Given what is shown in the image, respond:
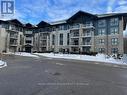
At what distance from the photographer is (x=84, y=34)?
52312mm

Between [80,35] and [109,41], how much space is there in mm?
10256

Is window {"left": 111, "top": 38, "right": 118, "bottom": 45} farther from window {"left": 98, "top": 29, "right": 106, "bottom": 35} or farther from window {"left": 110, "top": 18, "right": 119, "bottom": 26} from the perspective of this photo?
window {"left": 110, "top": 18, "right": 119, "bottom": 26}

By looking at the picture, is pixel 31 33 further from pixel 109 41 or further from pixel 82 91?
pixel 82 91

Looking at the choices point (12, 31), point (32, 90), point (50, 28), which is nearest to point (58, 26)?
point (50, 28)

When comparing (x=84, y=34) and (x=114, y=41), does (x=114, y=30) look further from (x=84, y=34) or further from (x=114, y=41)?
(x=84, y=34)

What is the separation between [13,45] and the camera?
64.7 m

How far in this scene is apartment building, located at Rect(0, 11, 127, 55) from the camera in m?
46.6

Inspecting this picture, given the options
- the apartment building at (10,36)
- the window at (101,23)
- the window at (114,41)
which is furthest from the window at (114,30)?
the apartment building at (10,36)

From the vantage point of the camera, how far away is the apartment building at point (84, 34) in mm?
46625

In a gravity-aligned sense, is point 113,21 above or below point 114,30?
above

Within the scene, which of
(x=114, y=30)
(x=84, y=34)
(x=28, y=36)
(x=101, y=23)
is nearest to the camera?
(x=114, y=30)

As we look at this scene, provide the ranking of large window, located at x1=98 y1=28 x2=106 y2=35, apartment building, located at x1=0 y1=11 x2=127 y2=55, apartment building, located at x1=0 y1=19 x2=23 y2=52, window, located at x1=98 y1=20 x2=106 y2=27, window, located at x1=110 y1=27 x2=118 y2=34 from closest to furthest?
apartment building, located at x1=0 y1=11 x2=127 y2=55, window, located at x1=110 y1=27 x2=118 y2=34, large window, located at x1=98 y1=28 x2=106 y2=35, window, located at x1=98 y1=20 x2=106 y2=27, apartment building, located at x1=0 y1=19 x2=23 y2=52

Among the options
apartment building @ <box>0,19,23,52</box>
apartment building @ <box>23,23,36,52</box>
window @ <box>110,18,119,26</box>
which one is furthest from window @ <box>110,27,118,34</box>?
apartment building @ <box>0,19,23,52</box>

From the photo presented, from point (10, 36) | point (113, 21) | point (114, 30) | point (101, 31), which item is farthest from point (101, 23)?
point (10, 36)
